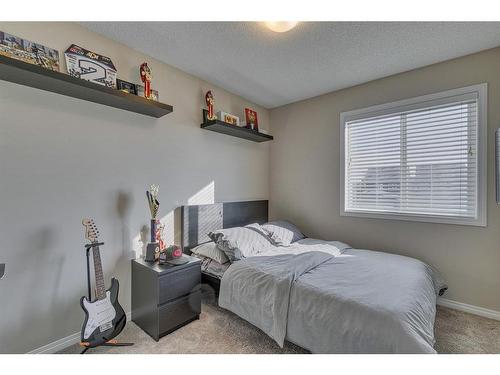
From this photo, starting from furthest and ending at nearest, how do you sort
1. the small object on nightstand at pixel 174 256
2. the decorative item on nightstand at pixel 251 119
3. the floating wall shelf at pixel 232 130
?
1. the decorative item on nightstand at pixel 251 119
2. the floating wall shelf at pixel 232 130
3. the small object on nightstand at pixel 174 256

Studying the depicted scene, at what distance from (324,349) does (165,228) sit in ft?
5.73

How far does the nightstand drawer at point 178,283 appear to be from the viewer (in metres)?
1.80

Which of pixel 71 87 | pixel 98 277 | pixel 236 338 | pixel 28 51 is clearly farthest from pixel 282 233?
pixel 28 51

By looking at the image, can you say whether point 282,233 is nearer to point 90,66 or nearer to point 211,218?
point 211,218

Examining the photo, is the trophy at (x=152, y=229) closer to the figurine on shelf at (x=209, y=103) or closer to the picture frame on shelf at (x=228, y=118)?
the figurine on shelf at (x=209, y=103)

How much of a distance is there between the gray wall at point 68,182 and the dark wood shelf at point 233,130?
1.01 feet

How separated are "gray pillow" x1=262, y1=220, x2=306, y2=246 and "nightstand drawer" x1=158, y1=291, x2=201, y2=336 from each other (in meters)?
1.07

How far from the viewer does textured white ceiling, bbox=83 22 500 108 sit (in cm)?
185

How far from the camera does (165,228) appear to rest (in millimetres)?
2373

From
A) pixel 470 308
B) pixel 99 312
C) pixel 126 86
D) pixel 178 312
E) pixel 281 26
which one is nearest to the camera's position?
pixel 99 312

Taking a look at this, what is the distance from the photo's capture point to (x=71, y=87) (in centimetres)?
164

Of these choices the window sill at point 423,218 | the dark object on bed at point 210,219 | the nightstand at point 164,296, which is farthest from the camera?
the dark object on bed at point 210,219

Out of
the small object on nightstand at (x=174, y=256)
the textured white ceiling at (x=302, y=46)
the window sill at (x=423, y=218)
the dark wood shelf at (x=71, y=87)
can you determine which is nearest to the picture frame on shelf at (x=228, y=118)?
the textured white ceiling at (x=302, y=46)

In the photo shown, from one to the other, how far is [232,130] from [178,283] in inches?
71.8
